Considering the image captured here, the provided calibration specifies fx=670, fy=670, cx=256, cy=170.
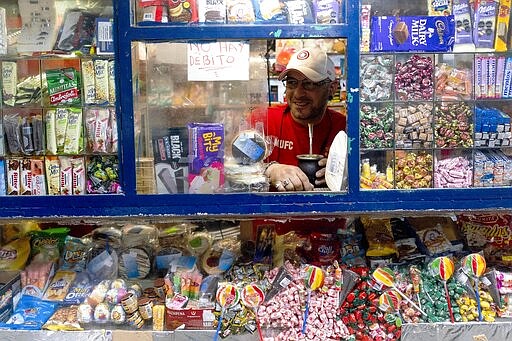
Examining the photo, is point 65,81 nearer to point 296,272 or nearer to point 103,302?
point 103,302

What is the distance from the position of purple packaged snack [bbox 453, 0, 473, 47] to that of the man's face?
2.39 feet

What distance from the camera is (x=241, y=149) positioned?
3.02m

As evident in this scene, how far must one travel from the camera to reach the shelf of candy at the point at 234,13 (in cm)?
286

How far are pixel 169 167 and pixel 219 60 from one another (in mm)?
527

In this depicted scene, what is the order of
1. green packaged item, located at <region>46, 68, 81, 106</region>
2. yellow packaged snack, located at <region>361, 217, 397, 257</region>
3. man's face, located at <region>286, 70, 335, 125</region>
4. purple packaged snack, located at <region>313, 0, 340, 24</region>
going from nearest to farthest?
1. purple packaged snack, located at <region>313, 0, 340, 24</region>
2. green packaged item, located at <region>46, 68, 81, 106</region>
3. yellow packaged snack, located at <region>361, 217, 397, 257</region>
4. man's face, located at <region>286, 70, 335, 125</region>

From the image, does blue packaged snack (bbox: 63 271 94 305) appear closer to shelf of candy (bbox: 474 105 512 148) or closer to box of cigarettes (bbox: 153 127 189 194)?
box of cigarettes (bbox: 153 127 189 194)

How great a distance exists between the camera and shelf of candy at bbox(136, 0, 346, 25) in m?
2.86

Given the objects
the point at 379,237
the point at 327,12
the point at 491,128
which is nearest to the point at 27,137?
the point at 327,12

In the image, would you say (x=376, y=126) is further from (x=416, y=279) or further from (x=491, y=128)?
(x=416, y=279)

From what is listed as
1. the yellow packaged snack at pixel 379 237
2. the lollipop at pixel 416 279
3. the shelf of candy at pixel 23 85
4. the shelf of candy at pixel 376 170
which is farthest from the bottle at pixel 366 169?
the shelf of candy at pixel 23 85

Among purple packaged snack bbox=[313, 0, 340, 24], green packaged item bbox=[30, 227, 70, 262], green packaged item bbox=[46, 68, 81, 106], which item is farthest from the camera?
green packaged item bbox=[30, 227, 70, 262]

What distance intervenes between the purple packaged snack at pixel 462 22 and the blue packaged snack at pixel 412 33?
33mm

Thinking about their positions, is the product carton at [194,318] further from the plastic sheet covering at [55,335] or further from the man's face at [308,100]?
the man's face at [308,100]

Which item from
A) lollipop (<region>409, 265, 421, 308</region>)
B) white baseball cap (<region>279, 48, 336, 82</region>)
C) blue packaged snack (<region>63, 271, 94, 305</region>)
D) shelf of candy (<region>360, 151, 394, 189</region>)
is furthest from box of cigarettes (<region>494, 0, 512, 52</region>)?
blue packaged snack (<region>63, 271, 94, 305</region>)
